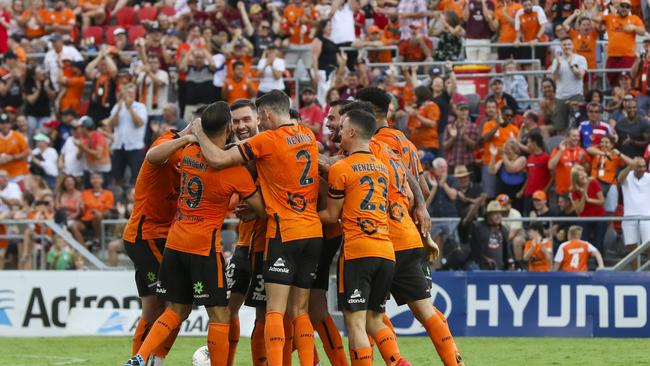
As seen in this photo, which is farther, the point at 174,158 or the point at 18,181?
the point at 18,181

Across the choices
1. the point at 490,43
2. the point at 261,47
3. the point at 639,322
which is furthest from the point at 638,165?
the point at 261,47

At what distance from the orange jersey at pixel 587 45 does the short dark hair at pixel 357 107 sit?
12.6 meters

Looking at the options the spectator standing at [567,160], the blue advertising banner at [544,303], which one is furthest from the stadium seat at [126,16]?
the blue advertising banner at [544,303]

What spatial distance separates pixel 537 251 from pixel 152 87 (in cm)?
890

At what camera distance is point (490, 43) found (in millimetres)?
24594

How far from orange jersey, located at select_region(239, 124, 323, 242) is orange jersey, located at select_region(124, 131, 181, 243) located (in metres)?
0.95

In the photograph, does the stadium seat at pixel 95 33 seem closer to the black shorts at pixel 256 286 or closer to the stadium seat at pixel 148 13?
the stadium seat at pixel 148 13

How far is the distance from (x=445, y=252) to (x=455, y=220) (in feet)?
1.75

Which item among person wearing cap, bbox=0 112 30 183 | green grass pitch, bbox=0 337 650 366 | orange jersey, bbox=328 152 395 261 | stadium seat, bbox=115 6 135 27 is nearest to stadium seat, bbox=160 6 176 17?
stadium seat, bbox=115 6 135 27

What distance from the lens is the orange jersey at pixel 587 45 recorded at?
23234 millimetres

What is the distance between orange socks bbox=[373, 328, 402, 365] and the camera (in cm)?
1101

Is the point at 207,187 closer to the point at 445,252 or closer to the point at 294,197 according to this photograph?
the point at 294,197

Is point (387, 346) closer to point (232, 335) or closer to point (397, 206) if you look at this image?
point (397, 206)

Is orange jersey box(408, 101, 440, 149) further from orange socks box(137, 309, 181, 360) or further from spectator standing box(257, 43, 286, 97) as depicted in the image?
orange socks box(137, 309, 181, 360)
